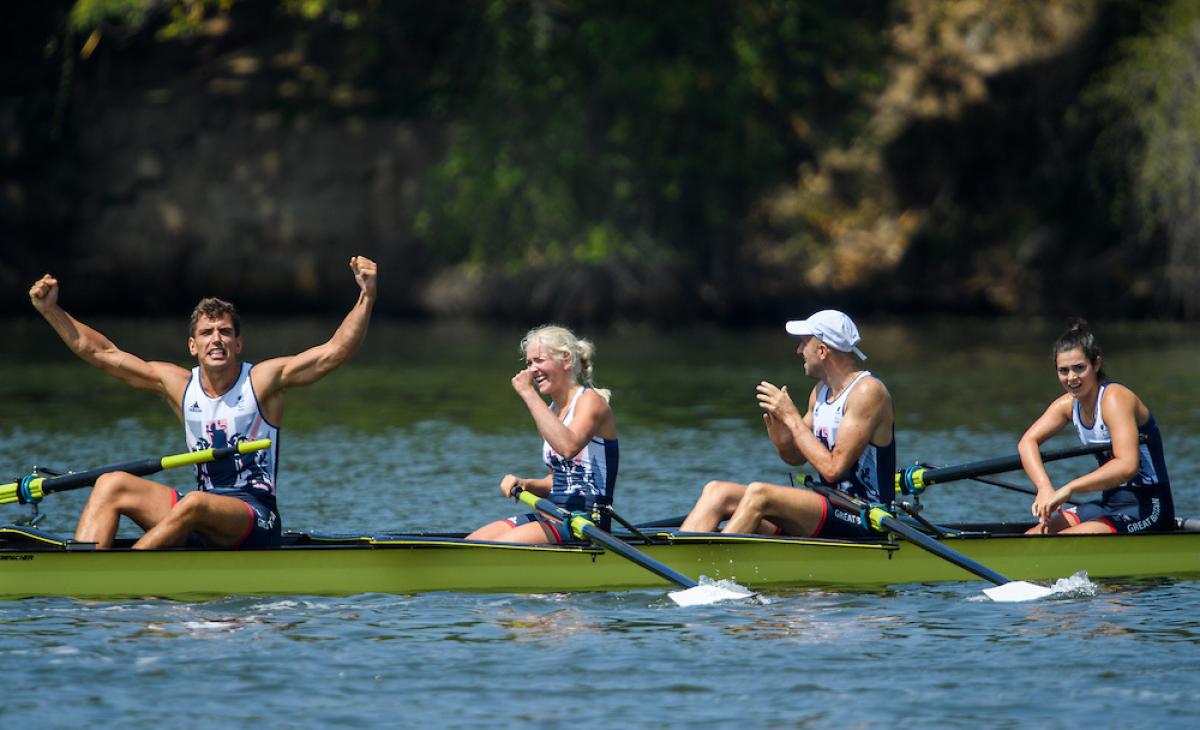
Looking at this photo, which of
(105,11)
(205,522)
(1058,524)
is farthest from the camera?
(105,11)

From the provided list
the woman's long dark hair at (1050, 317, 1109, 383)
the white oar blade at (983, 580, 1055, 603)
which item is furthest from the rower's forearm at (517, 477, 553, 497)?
the woman's long dark hair at (1050, 317, 1109, 383)

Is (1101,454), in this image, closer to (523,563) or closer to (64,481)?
(523,563)

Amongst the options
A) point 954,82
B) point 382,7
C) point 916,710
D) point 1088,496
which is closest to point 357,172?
point 382,7

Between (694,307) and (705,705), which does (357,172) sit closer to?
(694,307)

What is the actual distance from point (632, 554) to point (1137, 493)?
3.39 meters

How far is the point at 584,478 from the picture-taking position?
37.0 ft

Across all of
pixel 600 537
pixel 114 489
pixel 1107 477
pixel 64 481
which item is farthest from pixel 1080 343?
pixel 64 481

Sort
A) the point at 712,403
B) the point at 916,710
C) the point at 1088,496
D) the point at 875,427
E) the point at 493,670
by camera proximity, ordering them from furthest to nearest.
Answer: the point at 712,403
the point at 1088,496
the point at 875,427
the point at 493,670
the point at 916,710

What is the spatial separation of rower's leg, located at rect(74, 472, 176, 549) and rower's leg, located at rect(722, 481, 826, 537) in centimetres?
341

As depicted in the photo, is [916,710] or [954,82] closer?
[916,710]

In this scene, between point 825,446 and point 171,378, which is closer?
point 171,378

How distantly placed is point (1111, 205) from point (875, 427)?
29106 millimetres

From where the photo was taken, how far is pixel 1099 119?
39.3m

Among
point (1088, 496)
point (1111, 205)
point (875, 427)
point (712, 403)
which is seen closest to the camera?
point (875, 427)
